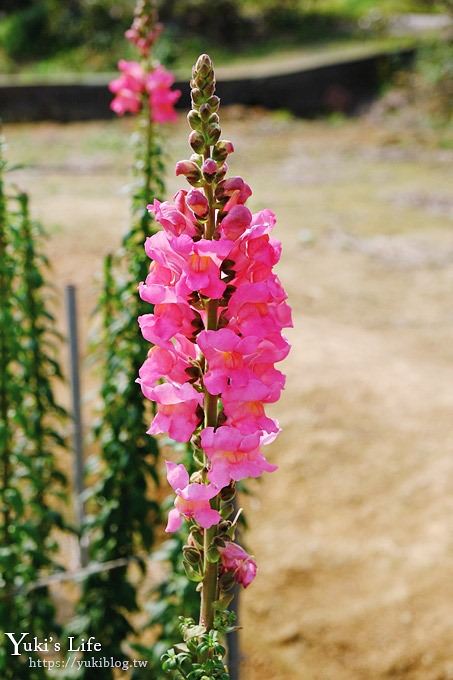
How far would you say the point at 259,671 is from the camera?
397cm

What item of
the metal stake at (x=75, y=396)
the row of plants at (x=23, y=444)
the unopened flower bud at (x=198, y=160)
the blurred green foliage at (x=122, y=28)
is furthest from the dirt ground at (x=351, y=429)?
the blurred green foliage at (x=122, y=28)

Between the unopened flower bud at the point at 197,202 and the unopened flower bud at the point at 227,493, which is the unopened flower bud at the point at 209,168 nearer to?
the unopened flower bud at the point at 197,202

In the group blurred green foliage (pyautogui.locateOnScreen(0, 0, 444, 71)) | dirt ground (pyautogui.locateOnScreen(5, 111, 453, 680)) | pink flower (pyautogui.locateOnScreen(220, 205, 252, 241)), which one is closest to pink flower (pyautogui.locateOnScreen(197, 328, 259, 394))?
pink flower (pyautogui.locateOnScreen(220, 205, 252, 241))

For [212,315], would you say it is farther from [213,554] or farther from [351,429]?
[351,429]

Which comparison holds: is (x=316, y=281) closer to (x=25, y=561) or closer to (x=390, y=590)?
(x=390, y=590)

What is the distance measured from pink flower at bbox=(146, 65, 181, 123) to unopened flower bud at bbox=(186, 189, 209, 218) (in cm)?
181

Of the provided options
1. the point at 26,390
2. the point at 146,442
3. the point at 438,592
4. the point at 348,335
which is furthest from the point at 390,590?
the point at 348,335

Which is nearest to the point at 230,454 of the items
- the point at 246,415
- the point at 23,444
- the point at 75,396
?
the point at 246,415

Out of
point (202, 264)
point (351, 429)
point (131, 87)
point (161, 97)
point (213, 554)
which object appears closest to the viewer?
point (202, 264)

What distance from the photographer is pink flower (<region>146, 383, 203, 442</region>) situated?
4.68 ft

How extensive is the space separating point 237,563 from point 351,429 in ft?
12.5

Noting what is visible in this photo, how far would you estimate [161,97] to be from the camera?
323 centimetres

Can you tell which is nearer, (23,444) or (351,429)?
(23,444)

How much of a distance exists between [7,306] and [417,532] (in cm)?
254
